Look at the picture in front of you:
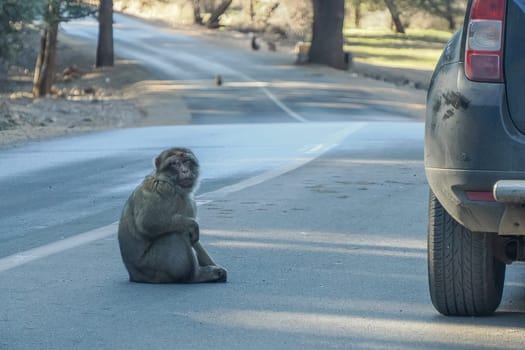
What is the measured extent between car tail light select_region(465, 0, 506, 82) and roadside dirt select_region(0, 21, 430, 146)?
15.9 meters

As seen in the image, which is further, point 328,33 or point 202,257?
point 328,33

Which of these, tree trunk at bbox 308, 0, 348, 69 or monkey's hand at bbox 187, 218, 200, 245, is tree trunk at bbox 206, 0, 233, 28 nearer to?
tree trunk at bbox 308, 0, 348, 69

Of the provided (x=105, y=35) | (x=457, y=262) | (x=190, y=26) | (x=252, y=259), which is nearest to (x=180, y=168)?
(x=252, y=259)

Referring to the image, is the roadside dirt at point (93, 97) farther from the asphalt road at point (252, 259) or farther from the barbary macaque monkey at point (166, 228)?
the barbary macaque monkey at point (166, 228)

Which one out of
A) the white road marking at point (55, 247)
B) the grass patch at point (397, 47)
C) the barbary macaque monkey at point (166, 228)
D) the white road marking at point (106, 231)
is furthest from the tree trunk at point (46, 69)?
the barbary macaque monkey at point (166, 228)

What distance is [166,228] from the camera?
7266 mm

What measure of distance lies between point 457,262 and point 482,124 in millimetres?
846

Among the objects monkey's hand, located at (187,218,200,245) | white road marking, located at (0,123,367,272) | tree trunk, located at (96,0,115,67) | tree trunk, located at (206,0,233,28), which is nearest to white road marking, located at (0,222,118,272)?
white road marking, located at (0,123,367,272)

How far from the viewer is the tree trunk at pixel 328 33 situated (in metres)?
51.1

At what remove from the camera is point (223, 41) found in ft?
221

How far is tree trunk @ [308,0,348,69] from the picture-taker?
51.1 m

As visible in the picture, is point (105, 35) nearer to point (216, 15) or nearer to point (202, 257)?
point (216, 15)

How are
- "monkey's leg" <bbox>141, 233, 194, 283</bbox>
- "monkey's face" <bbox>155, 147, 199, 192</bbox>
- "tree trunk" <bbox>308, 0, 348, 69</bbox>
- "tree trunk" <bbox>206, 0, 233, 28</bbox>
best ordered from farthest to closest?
"tree trunk" <bbox>206, 0, 233, 28</bbox>
"tree trunk" <bbox>308, 0, 348, 69</bbox>
"monkey's leg" <bbox>141, 233, 194, 283</bbox>
"monkey's face" <bbox>155, 147, 199, 192</bbox>

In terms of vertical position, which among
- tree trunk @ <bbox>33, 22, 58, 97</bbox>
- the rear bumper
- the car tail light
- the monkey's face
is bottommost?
tree trunk @ <bbox>33, 22, 58, 97</bbox>
